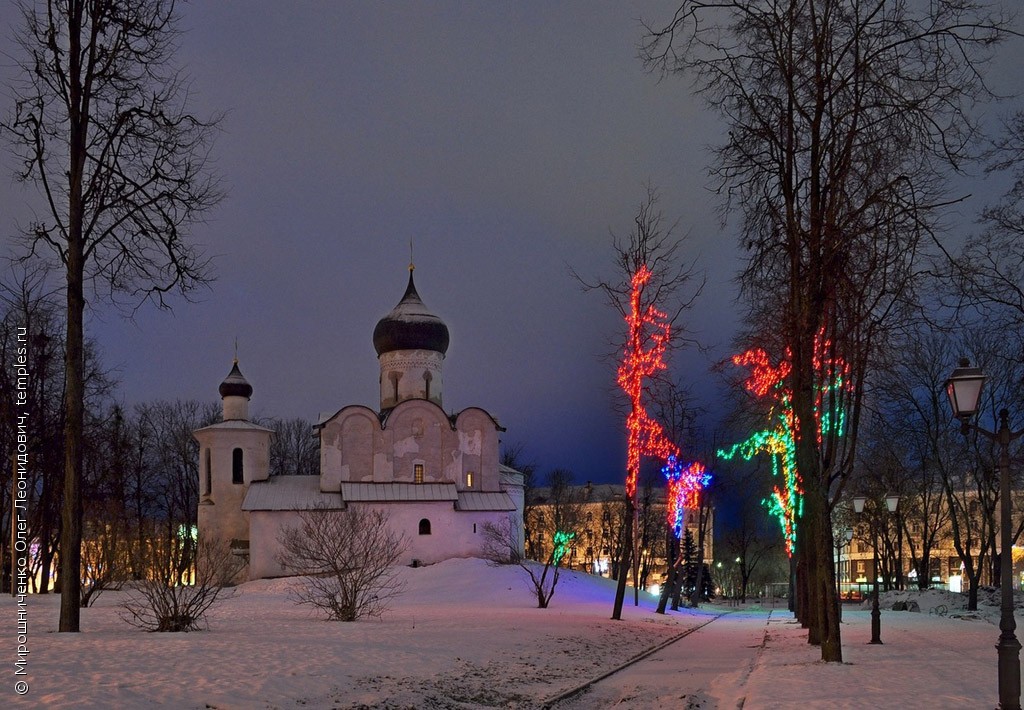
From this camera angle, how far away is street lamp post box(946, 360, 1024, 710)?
8.96 metres

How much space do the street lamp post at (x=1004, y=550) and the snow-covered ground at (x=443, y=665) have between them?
129 cm

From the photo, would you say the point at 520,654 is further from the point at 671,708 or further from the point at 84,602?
the point at 84,602

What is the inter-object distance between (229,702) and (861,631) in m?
16.4

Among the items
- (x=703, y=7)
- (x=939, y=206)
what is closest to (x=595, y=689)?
(x=939, y=206)

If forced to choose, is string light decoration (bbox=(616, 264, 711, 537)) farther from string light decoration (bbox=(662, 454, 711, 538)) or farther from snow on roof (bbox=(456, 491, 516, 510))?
snow on roof (bbox=(456, 491, 516, 510))

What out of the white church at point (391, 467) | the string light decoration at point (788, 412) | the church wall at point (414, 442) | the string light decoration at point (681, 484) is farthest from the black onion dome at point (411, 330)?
the string light decoration at point (788, 412)

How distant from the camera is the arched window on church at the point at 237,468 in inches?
2074

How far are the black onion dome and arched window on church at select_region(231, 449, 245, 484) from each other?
9859 millimetres

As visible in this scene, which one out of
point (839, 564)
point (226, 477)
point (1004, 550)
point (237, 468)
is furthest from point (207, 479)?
point (1004, 550)

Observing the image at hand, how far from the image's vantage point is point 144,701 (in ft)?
32.6

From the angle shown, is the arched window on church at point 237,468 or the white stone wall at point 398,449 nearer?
the white stone wall at point 398,449

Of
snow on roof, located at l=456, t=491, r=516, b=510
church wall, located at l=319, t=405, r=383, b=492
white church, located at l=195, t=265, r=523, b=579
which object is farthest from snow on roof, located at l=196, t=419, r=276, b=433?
snow on roof, located at l=456, t=491, r=516, b=510

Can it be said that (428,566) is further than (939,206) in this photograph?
Yes

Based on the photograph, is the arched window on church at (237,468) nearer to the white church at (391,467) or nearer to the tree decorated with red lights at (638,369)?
the white church at (391,467)
